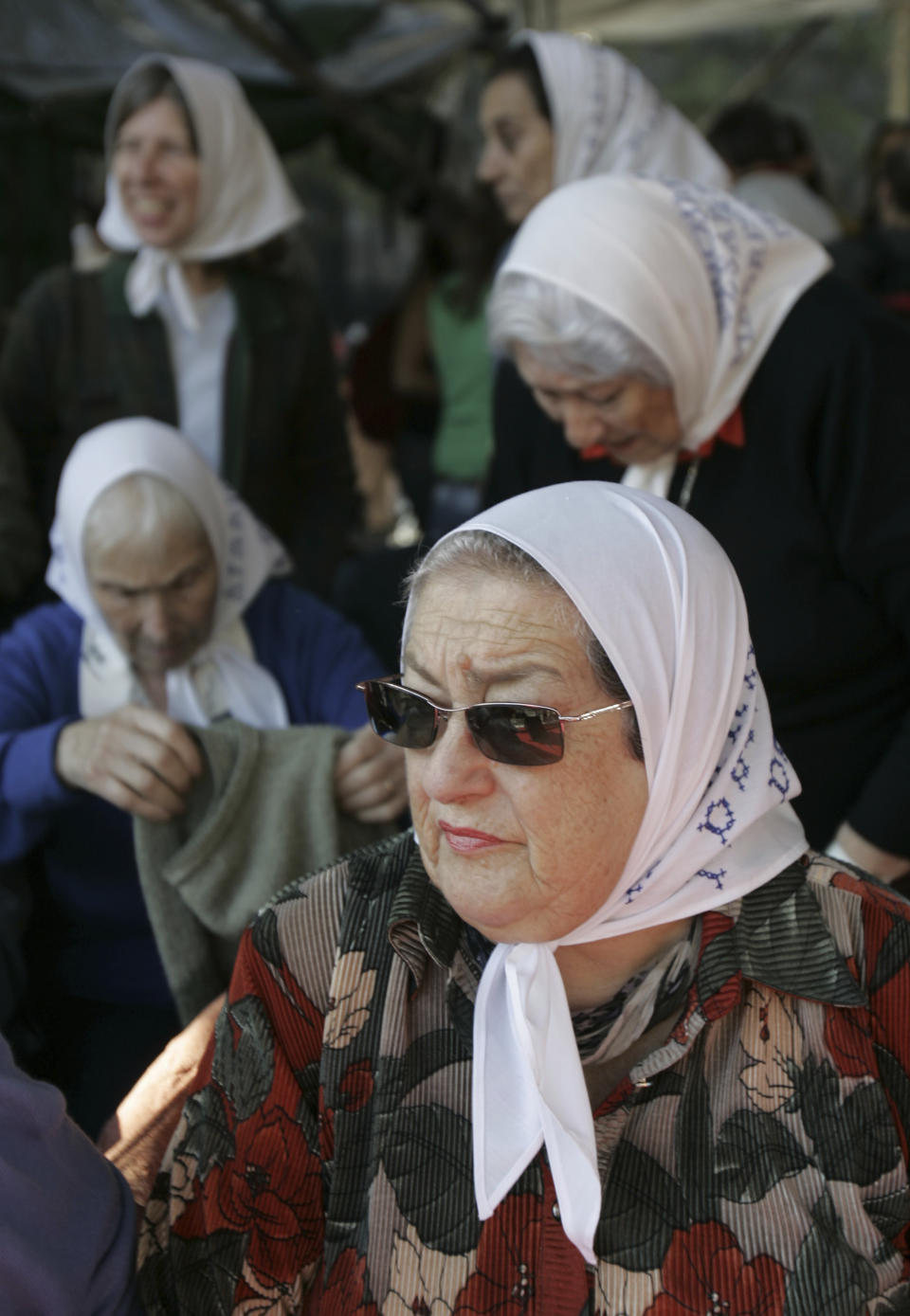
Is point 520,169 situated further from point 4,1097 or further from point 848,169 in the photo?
point 848,169

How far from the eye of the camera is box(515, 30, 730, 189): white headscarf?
339 centimetres

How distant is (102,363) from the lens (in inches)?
133

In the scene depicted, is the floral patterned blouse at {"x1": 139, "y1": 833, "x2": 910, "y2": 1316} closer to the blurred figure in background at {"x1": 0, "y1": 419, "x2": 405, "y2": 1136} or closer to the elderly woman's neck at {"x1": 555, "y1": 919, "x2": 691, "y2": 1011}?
the elderly woman's neck at {"x1": 555, "y1": 919, "x2": 691, "y2": 1011}

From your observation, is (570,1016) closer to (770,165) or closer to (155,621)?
(155,621)

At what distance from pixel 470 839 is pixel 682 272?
1300mm

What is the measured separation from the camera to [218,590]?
262 centimetres

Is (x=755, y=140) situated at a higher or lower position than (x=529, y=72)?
lower

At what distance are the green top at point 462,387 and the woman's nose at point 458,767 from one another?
2.83 m

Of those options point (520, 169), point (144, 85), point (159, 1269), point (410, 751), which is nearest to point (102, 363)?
point (144, 85)

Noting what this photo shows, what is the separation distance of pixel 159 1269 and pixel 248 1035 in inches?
11.1

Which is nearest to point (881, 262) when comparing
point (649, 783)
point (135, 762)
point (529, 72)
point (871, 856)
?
point (529, 72)

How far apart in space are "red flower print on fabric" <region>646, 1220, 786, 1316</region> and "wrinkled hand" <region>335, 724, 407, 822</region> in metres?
0.99

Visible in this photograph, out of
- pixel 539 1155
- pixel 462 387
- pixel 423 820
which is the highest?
pixel 423 820

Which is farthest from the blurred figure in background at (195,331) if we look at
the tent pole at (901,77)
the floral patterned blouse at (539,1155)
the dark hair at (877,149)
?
the tent pole at (901,77)
